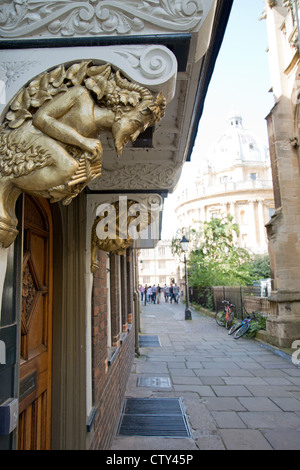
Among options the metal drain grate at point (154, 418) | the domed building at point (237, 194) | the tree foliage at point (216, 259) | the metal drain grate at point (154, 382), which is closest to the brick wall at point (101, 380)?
the metal drain grate at point (154, 418)

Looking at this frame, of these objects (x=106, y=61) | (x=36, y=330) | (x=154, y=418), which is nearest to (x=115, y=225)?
(x=36, y=330)

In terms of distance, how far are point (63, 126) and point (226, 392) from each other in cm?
562

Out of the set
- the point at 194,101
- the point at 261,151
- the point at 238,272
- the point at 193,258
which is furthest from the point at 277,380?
the point at 261,151

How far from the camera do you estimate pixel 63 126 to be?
4.09 feet

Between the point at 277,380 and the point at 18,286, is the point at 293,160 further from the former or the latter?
the point at 18,286

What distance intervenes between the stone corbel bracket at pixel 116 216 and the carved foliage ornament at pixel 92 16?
5.51 feet

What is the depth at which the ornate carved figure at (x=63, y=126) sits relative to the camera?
1.22 metres

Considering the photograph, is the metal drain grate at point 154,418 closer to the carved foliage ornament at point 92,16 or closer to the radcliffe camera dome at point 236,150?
the carved foliage ornament at point 92,16

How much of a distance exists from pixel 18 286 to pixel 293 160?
10.2 metres

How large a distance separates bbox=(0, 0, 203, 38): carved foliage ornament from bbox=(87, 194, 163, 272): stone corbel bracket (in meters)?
1.68

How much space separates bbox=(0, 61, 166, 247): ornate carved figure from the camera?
1.22 meters

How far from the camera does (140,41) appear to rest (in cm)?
140

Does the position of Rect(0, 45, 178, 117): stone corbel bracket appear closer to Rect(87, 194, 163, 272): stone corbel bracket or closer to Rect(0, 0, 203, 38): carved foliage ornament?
Rect(0, 0, 203, 38): carved foliage ornament

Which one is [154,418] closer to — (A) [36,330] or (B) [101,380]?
(B) [101,380]
